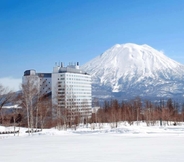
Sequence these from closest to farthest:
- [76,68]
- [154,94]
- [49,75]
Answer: [49,75]
[76,68]
[154,94]

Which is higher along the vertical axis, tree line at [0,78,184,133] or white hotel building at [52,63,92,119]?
white hotel building at [52,63,92,119]

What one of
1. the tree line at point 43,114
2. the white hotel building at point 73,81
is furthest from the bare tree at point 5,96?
the white hotel building at point 73,81

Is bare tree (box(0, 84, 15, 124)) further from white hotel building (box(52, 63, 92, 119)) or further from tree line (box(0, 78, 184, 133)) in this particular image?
white hotel building (box(52, 63, 92, 119))

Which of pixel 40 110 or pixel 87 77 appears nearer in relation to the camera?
pixel 40 110

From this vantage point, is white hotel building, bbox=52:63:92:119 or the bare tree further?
white hotel building, bbox=52:63:92:119

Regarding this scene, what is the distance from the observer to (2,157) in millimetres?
10758

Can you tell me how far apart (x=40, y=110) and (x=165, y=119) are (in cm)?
2645

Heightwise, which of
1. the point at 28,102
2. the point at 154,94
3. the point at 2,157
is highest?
the point at 154,94

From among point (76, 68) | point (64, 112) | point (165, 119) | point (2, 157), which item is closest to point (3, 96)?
point (64, 112)

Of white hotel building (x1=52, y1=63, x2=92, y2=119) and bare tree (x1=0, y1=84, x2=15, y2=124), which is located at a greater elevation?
white hotel building (x1=52, y1=63, x2=92, y2=119)

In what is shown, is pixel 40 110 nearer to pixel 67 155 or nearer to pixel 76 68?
pixel 67 155

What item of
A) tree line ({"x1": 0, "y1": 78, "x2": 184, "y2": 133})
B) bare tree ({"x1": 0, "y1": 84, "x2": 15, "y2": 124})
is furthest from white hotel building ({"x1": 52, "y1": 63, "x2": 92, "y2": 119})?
bare tree ({"x1": 0, "y1": 84, "x2": 15, "y2": 124})

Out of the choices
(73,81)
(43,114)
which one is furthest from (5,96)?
(73,81)

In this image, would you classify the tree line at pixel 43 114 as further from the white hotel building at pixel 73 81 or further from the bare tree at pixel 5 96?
the white hotel building at pixel 73 81
